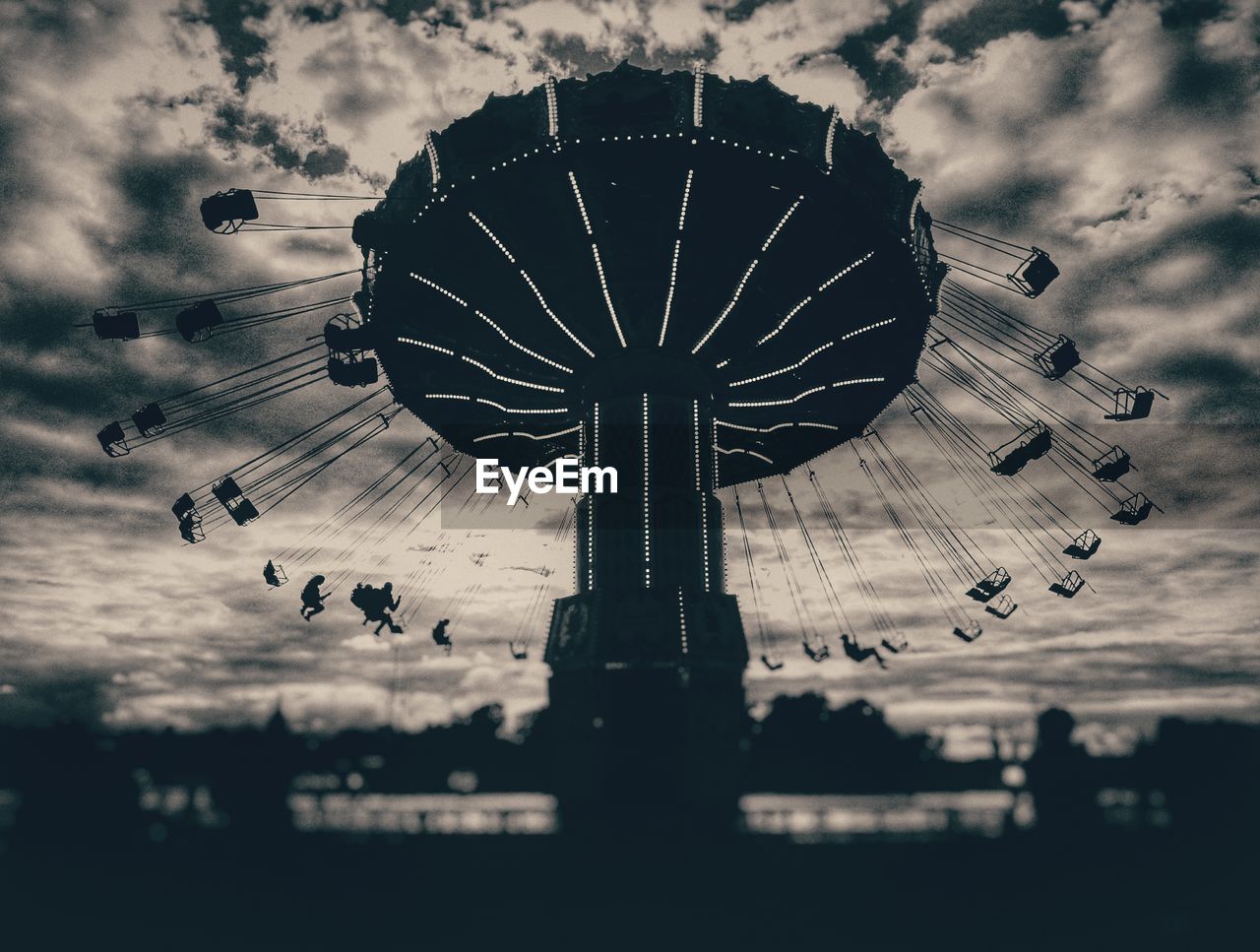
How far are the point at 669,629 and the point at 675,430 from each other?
520 centimetres

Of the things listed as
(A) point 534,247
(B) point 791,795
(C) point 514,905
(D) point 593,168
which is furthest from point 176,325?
(B) point 791,795

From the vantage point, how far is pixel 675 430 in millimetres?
23281

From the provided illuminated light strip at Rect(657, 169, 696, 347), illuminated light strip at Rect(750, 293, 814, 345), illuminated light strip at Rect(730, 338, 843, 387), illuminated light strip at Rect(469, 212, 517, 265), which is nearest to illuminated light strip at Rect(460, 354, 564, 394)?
illuminated light strip at Rect(657, 169, 696, 347)

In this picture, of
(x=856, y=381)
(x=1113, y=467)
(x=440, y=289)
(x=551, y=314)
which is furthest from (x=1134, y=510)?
(x=440, y=289)

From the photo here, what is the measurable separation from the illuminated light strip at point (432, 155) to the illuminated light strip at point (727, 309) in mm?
7621

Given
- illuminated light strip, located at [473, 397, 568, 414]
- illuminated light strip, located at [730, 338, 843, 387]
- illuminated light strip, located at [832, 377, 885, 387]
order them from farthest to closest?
illuminated light strip, located at [473, 397, 568, 414]
illuminated light strip, located at [832, 377, 885, 387]
illuminated light strip, located at [730, 338, 843, 387]

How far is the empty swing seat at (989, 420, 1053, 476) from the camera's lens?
80.3 ft

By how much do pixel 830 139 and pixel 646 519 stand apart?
9601 mm

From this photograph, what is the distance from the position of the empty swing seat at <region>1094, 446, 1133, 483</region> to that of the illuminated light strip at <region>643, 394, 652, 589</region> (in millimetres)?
12302

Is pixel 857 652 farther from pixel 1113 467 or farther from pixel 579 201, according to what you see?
pixel 579 201

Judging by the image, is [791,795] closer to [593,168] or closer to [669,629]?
[669,629]

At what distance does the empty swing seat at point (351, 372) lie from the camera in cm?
2328

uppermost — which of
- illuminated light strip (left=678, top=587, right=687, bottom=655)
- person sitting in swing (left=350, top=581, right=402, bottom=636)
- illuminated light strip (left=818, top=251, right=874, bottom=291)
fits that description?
illuminated light strip (left=818, top=251, right=874, bottom=291)

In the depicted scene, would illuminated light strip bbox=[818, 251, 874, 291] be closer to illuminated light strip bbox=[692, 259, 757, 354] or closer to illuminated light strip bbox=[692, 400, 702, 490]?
illuminated light strip bbox=[692, 259, 757, 354]
